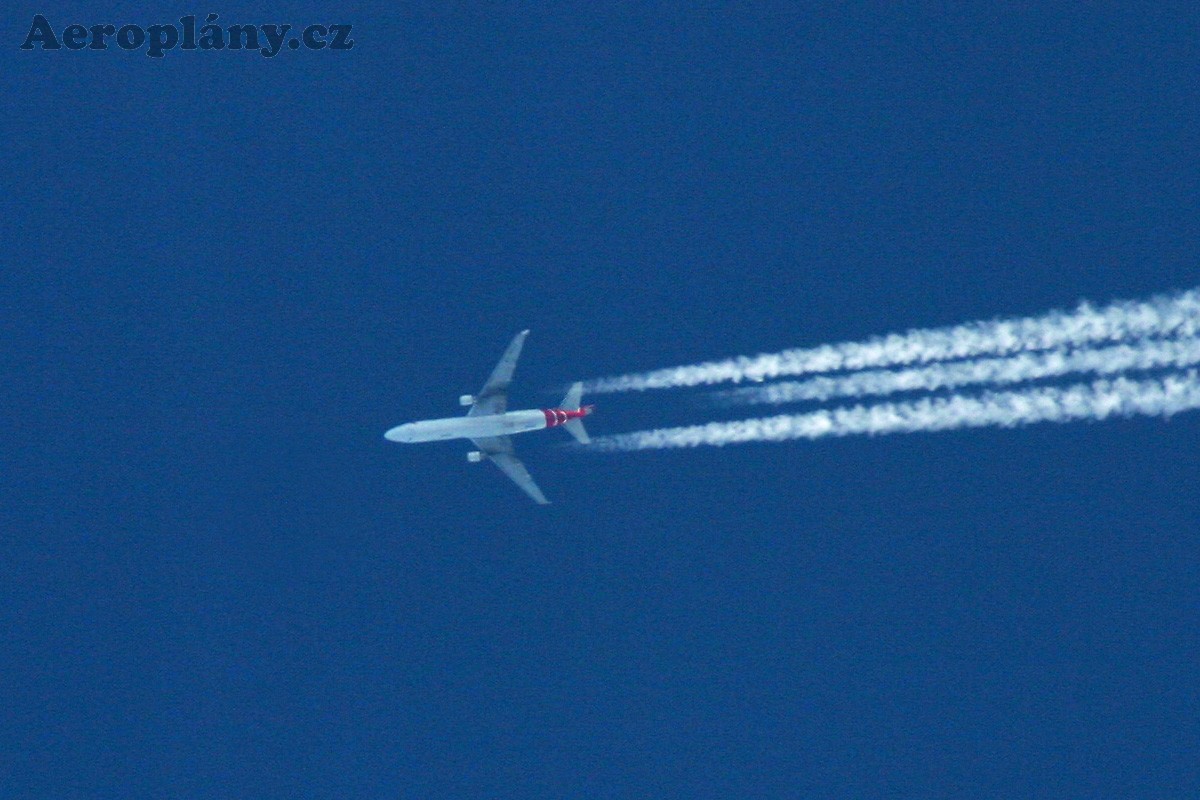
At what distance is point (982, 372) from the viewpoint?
208 ft

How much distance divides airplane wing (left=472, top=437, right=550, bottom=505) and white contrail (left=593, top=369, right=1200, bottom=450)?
3866 millimetres

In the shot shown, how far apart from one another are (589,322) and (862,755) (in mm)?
25330

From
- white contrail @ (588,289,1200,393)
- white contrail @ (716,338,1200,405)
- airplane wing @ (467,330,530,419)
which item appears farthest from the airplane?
white contrail @ (716,338,1200,405)

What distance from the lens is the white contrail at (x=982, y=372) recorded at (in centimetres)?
6091

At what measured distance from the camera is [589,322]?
72188 millimetres

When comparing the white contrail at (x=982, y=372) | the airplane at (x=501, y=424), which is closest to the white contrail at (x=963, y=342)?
the white contrail at (x=982, y=372)

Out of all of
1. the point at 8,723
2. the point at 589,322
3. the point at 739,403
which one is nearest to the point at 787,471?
the point at 739,403

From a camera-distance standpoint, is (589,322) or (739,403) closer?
(739,403)

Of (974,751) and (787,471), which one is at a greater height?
(787,471)

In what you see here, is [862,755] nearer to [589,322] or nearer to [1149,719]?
[1149,719]

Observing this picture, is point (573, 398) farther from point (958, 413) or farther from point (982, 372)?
point (982, 372)

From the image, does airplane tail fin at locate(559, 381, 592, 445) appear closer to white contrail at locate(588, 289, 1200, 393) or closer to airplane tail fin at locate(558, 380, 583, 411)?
airplane tail fin at locate(558, 380, 583, 411)

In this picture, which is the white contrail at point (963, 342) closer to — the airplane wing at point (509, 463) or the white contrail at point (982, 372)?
the white contrail at point (982, 372)

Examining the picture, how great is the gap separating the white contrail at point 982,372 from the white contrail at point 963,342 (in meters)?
0.53
